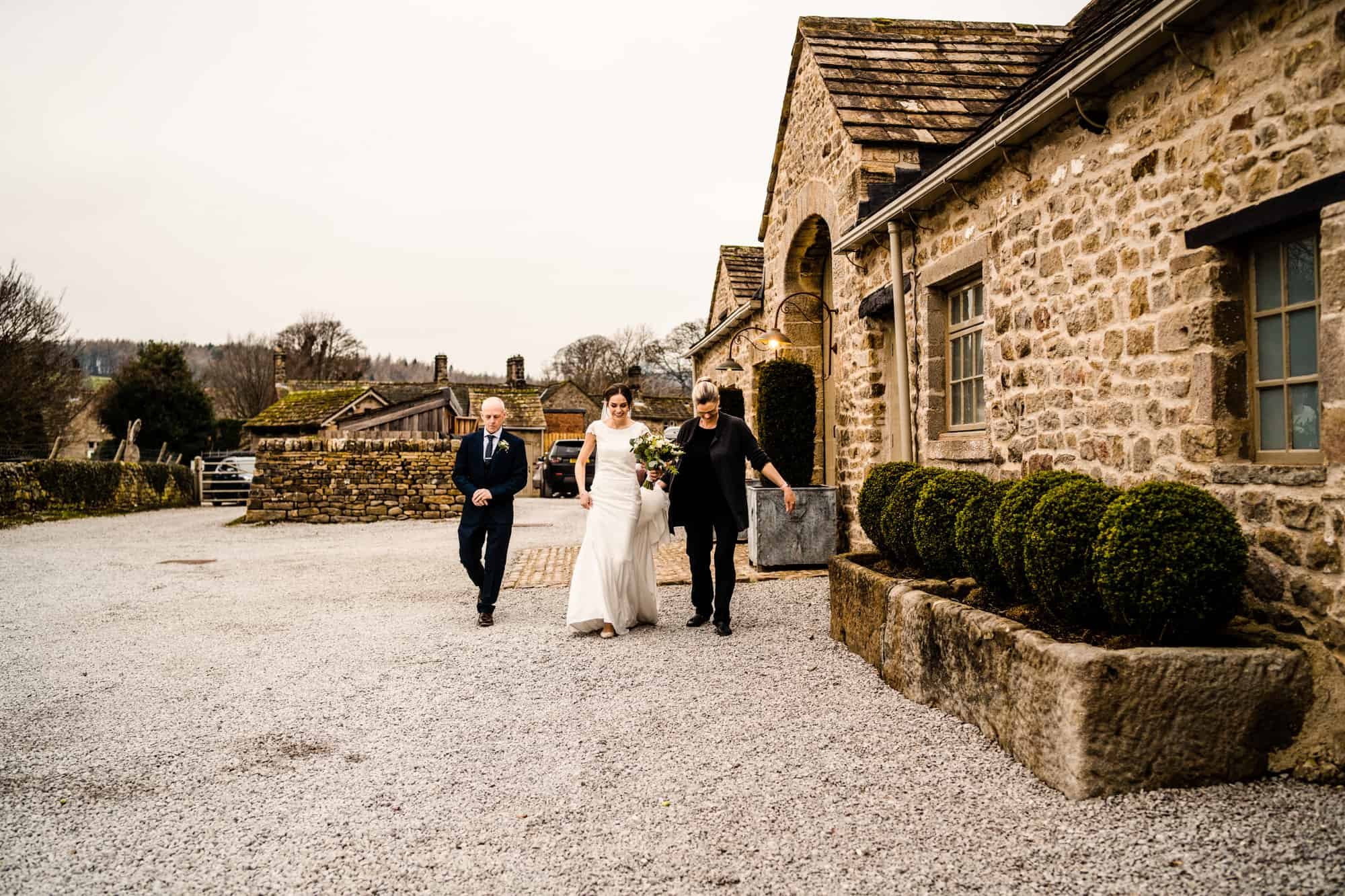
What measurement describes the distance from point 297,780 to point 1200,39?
220 inches

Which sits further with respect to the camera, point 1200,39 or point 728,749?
point 1200,39

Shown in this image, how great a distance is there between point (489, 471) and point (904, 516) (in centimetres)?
360

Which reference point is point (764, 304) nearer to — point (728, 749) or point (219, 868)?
point (728, 749)

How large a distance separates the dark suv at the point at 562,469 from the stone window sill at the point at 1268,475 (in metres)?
24.7

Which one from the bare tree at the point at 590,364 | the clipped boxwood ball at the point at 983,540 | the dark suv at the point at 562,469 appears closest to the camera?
the clipped boxwood ball at the point at 983,540

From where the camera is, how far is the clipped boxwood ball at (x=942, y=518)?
5254 mm

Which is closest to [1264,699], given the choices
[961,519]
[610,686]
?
[961,519]

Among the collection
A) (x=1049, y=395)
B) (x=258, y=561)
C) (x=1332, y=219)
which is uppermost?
(x=1332, y=219)

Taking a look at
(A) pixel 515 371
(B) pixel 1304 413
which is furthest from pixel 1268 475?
(A) pixel 515 371

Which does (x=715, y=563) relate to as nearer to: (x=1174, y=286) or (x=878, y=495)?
(x=878, y=495)

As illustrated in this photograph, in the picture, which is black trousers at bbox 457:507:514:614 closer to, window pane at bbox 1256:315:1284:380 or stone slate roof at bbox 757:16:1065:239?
window pane at bbox 1256:315:1284:380

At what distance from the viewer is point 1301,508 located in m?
3.70

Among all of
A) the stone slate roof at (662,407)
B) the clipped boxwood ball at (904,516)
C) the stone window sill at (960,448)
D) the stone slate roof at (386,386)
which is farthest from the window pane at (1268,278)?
the stone slate roof at (662,407)

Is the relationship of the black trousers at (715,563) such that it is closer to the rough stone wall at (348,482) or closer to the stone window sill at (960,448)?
the stone window sill at (960,448)
